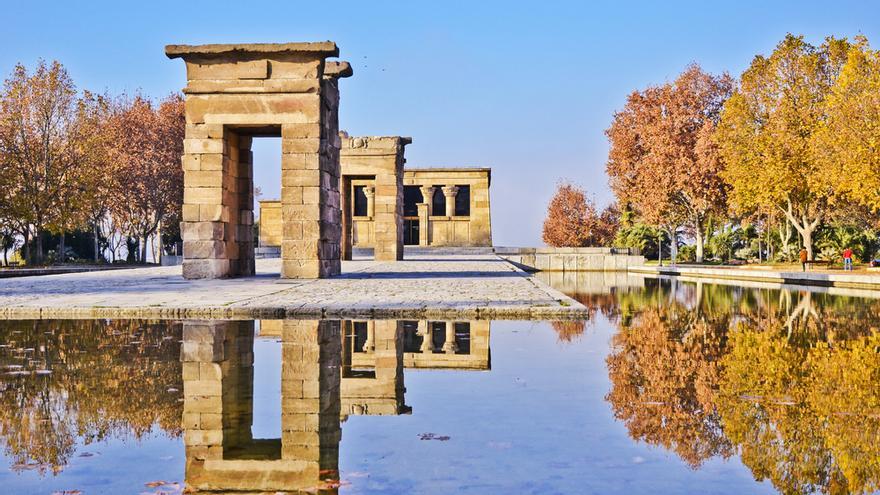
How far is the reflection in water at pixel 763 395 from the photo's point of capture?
4113mm

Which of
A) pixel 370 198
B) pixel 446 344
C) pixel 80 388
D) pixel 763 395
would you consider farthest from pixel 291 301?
pixel 370 198

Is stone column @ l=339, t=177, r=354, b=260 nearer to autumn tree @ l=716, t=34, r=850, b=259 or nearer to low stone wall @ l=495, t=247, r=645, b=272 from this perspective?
low stone wall @ l=495, t=247, r=645, b=272

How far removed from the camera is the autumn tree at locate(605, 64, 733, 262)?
4550 centimetres

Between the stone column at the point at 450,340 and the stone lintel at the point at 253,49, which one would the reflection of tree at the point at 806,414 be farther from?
the stone lintel at the point at 253,49

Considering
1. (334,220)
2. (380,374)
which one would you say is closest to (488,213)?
(334,220)

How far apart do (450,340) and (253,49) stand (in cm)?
1183

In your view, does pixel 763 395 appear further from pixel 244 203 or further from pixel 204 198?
pixel 244 203

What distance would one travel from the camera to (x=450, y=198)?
54.2 meters

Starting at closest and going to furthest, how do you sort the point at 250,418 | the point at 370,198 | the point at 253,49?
the point at 250,418
the point at 253,49
the point at 370,198

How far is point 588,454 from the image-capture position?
13.6 feet

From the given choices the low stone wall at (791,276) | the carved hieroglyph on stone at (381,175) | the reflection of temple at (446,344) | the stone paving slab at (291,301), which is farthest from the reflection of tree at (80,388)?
the carved hieroglyph on stone at (381,175)

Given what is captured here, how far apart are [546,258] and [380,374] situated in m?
36.8

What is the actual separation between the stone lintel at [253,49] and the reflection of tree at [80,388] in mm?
10092

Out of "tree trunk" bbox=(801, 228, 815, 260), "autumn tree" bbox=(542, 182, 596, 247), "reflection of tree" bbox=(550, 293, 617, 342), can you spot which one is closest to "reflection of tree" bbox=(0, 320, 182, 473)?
"reflection of tree" bbox=(550, 293, 617, 342)
